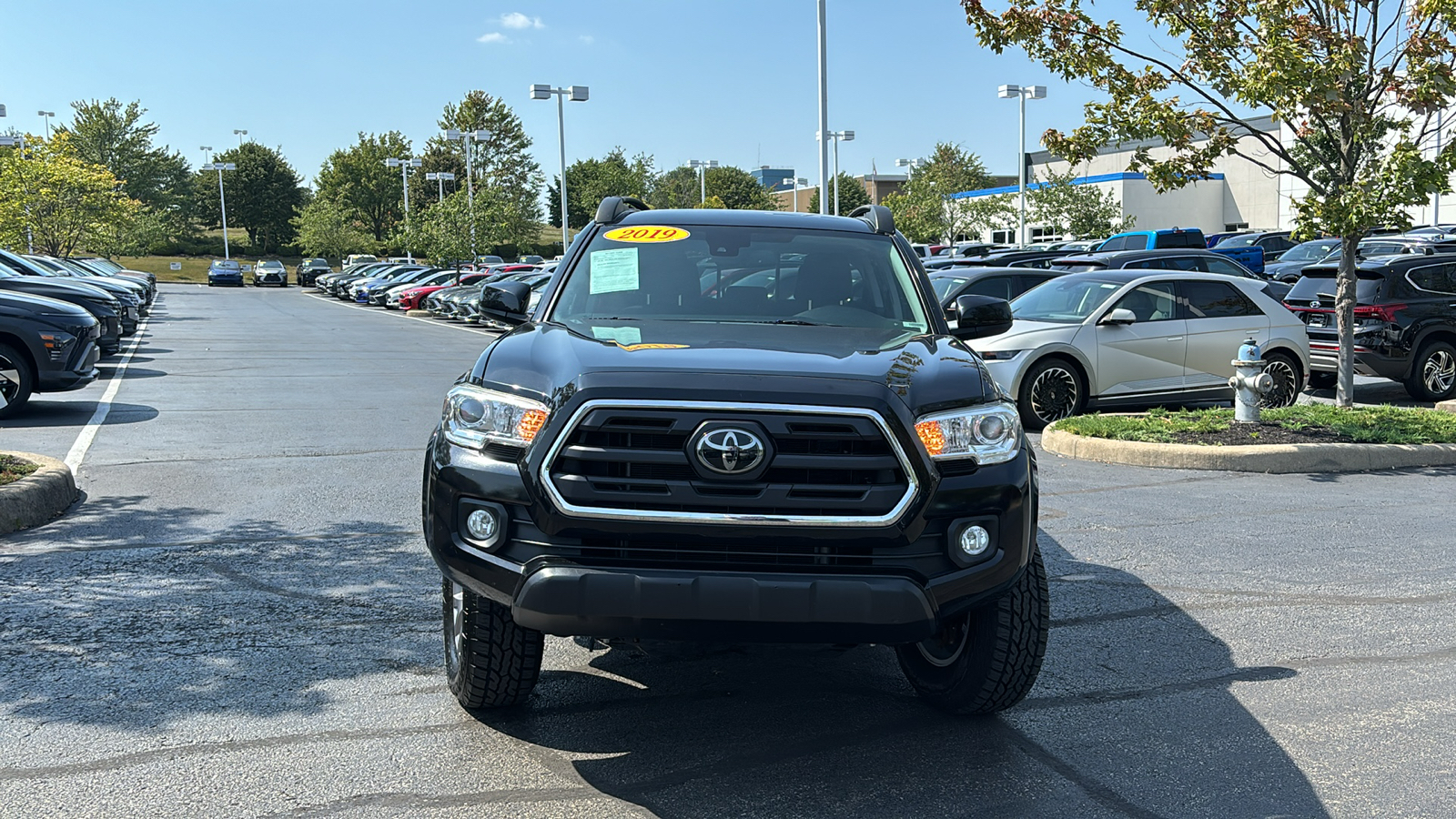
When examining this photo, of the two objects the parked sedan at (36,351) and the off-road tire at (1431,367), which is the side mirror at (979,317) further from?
the off-road tire at (1431,367)

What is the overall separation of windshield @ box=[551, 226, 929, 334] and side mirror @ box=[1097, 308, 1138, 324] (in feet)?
25.2

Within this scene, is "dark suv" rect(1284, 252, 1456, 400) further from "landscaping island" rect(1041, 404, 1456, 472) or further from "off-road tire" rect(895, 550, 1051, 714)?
"off-road tire" rect(895, 550, 1051, 714)

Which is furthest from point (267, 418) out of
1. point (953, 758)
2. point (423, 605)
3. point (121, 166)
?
point (121, 166)

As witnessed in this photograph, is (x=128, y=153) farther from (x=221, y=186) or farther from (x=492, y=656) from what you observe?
(x=492, y=656)

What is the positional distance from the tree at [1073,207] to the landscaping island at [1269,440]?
4353cm

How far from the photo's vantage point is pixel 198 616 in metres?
5.61

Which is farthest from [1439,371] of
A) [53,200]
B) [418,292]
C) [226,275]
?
[226,275]

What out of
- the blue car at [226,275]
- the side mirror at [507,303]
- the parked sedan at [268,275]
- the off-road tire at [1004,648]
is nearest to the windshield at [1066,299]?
the side mirror at [507,303]

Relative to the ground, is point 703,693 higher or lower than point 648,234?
lower

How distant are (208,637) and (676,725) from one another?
2142mm

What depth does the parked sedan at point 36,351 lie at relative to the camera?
1258 centimetres

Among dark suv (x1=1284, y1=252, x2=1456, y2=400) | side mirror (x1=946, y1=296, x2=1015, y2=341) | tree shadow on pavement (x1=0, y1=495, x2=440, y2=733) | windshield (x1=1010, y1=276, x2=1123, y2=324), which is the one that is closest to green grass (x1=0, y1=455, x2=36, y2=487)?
tree shadow on pavement (x1=0, y1=495, x2=440, y2=733)

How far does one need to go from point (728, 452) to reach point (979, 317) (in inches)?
84.0

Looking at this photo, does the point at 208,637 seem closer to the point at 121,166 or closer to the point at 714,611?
the point at 714,611
